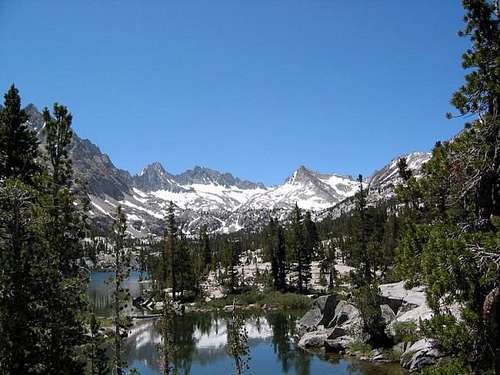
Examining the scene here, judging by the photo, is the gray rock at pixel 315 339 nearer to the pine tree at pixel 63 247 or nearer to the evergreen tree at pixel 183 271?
the pine tree at pixel 63 247

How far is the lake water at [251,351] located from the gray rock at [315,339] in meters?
1.08

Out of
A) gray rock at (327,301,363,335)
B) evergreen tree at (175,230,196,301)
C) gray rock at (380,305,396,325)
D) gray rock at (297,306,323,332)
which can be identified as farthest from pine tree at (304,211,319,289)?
gray rock at (380,305,396,325)

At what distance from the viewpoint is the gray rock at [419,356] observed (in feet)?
98.3

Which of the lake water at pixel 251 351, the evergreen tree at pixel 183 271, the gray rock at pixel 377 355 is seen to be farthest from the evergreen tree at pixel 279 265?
the gray rock at pixel 377 355

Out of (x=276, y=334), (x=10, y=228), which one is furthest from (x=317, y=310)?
(x=10, y=228)

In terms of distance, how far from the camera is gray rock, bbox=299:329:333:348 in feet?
148

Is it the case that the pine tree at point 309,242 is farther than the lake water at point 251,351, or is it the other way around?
the pine tree at point 309,242

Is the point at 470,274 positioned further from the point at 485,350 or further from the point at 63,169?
the point at 63,169

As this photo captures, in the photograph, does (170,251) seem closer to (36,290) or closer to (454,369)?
(36,290)

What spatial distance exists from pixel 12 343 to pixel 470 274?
1315cm

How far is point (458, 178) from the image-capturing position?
37.6 feet

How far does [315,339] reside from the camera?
4572cm

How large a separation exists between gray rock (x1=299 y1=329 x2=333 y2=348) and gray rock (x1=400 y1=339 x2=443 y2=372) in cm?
1192

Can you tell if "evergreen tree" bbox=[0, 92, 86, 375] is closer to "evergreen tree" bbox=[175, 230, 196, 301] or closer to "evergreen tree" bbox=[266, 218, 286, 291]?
"evergreen tree" bbox=[175, 230, 196, 301]
